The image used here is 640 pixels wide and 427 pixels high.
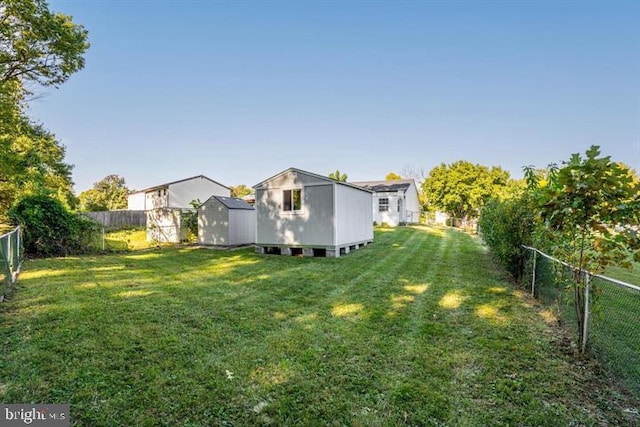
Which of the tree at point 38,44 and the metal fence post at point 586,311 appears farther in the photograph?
the tree at point 38,44

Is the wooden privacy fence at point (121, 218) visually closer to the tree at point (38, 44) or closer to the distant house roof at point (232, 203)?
the tree at point (38, 44)

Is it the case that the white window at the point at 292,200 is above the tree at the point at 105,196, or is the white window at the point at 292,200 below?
below

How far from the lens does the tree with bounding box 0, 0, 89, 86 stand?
11453mm

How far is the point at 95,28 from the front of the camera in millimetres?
13812

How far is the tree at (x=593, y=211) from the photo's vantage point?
3199mm

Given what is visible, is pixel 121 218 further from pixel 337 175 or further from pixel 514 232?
pixel 514 232

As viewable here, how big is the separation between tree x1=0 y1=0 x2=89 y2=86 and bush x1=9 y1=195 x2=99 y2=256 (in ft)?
14.5

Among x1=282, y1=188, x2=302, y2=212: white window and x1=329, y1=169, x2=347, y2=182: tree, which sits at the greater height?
x1=329, y1=169, x2=347, y2=182: tree

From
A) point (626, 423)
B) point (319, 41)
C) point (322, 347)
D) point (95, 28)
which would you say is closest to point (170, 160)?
point (95, 28)

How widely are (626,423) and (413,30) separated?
14.3 m

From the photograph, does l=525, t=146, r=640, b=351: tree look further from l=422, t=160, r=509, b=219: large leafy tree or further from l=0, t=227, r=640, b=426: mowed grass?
l=422, t=160, r=509, b=219: large leafy tree

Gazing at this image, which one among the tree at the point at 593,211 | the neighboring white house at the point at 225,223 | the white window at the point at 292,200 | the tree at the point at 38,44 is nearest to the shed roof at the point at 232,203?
the neighboring white house at the point at 225,223

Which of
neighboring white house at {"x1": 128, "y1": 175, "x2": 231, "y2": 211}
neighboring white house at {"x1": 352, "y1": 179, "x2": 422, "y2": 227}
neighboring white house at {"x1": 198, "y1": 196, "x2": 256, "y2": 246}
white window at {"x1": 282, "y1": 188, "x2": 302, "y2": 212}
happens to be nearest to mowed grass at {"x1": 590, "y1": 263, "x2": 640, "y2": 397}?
white window at {"x1": 282, "y1": 188, "x2": 302, "y2": 212}

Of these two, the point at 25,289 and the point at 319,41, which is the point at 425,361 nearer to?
the point at 25,289
